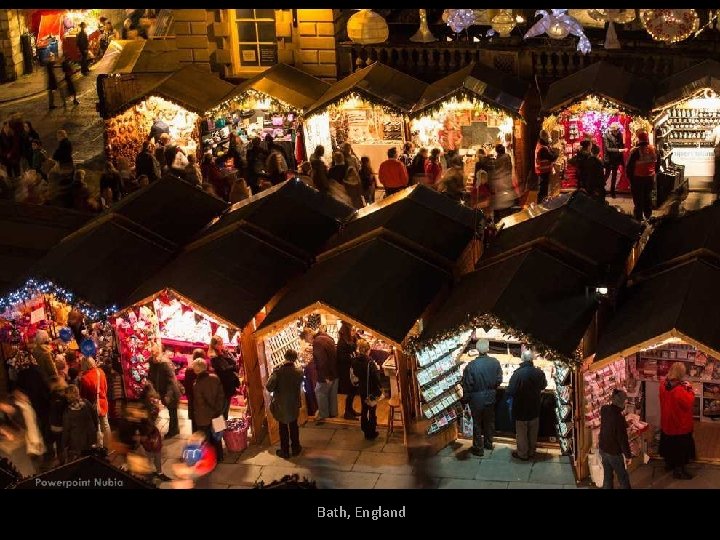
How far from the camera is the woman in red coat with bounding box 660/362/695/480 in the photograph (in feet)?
55.1

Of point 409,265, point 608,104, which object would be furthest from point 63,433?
point 608,104

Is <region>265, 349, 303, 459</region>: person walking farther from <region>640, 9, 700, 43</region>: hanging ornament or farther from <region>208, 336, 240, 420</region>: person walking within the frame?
<region>640, 9, 700, 43</region>: hanging ornament

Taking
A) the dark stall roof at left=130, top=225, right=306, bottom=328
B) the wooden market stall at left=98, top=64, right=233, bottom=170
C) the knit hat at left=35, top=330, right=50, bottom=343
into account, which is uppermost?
the dark stall roof at left=130, top=225, right=306, bottom=328

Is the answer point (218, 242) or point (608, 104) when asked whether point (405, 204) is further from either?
point (608, 104)

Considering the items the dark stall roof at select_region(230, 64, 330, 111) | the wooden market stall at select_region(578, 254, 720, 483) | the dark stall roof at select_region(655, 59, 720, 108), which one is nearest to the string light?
the wooden market stall at select_region(578, 254, 720, 483)

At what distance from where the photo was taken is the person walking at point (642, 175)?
2325cm

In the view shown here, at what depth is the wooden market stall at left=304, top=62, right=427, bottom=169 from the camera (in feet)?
Answer: 85.4

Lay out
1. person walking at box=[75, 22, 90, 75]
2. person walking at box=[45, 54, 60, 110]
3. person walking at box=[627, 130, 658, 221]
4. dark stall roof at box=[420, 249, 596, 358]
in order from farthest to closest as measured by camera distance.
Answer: person walking at box=[75, 22, 90, 75], person walking at box=[45, 54, 60, 110], person walking at box=[627, 130, 658, 221], dark stall roof at box=[420, 249, 596, 358]

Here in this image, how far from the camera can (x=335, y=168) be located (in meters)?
24.0

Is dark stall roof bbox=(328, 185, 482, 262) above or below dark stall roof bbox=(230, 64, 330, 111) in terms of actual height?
above

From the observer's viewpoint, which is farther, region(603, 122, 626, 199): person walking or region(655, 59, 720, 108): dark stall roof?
region(603, 122, 626, 199): person walking

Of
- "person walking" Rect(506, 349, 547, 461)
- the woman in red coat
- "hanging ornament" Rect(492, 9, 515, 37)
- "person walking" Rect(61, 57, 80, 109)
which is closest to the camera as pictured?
the woman in red coat

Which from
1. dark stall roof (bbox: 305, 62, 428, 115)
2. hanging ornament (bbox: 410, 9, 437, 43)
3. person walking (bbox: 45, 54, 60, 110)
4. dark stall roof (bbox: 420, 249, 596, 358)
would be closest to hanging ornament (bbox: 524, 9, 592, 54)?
hanging ornament (bbox: 410, 9, 437, 43)

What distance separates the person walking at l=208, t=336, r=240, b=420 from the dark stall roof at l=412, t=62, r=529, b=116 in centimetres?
847
